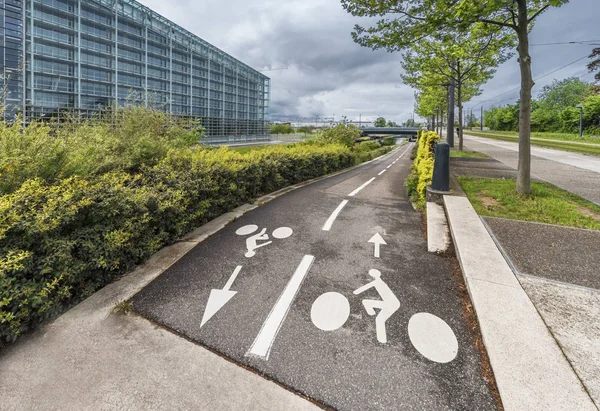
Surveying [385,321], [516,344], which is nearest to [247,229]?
[385,321]

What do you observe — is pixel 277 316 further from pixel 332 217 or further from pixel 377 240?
Answer: pixel 332 217

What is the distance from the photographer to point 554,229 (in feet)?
15.3

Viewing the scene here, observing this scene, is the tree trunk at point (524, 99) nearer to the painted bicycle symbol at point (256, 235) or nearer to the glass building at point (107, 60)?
the painted bicycle symbol at point (256, 235)

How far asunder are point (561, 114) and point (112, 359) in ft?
245

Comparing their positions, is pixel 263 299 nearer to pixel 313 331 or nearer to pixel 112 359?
pixel 313 331

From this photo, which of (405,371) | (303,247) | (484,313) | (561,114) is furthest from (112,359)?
(561,114)

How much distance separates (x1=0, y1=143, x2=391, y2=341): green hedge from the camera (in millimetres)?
2410

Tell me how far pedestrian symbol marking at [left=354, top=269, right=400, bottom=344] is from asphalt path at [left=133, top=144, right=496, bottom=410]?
0.01 metres

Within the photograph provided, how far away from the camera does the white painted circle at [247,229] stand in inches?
194

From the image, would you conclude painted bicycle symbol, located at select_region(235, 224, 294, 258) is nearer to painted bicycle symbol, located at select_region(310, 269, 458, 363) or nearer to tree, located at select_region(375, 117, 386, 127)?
painted bicycle symbol, located at select_region(310, 269, 458, 363)

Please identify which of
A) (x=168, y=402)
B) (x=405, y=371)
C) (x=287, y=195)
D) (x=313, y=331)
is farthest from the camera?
(x=287, y=195)

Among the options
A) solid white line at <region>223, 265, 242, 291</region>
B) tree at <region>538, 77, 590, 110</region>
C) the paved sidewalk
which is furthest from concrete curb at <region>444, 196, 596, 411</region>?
tree at <region>538, 77, 590, 110</region>

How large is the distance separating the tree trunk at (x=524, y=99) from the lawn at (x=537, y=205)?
407 mm

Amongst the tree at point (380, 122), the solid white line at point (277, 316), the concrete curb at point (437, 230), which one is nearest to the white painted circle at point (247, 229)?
the solid white line at point (277, 316)
